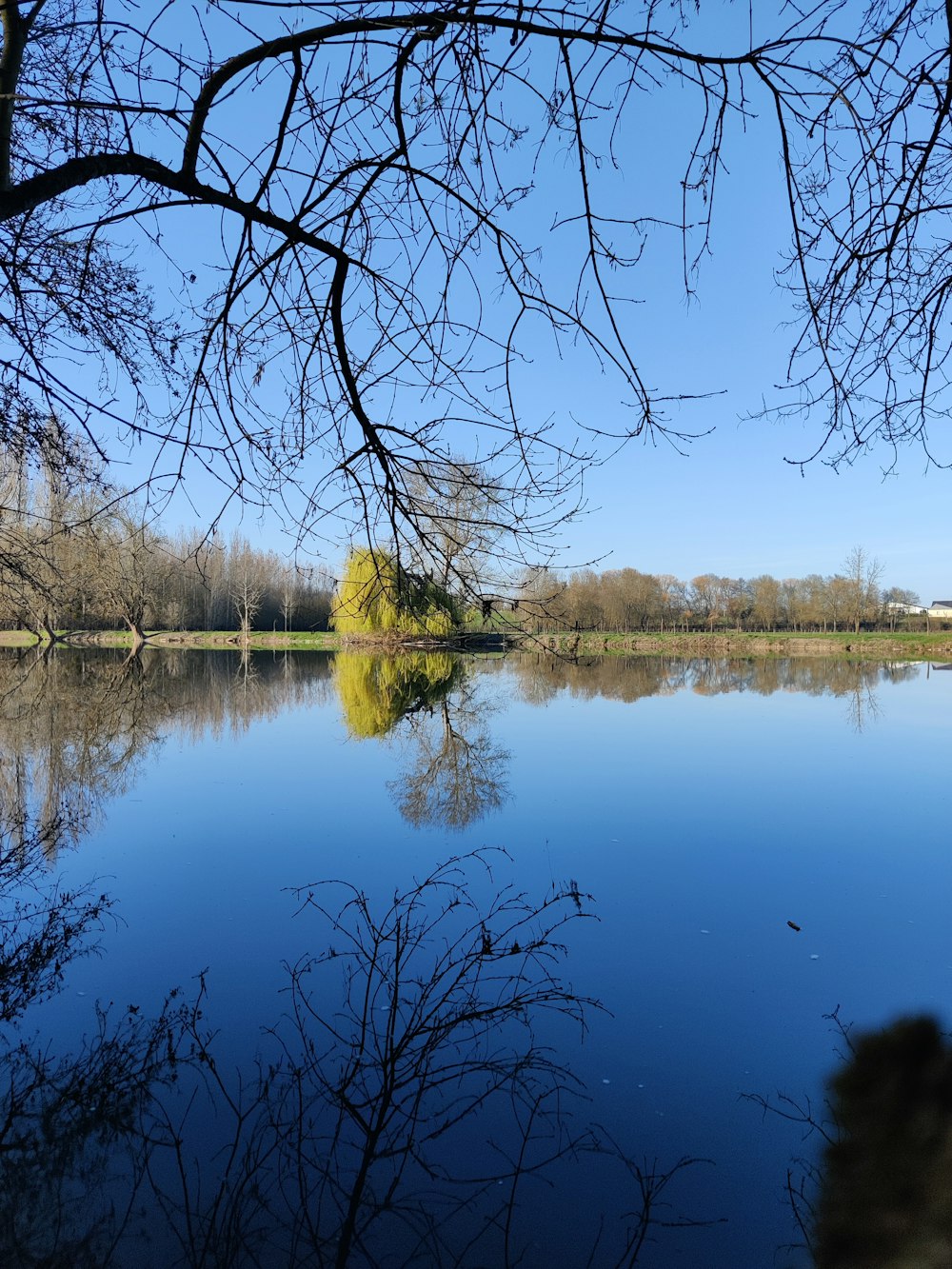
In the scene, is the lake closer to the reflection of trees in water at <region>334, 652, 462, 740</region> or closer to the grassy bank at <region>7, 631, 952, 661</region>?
the reflection of trees in water at <region>334, 652, 462, 740</region>

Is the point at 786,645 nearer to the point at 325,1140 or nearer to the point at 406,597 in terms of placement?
the point at 406,597

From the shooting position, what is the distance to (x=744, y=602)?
5350 cm

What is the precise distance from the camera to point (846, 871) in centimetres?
445

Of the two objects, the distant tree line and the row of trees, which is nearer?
the distant tree line

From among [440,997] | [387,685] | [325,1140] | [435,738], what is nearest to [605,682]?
[387,685]

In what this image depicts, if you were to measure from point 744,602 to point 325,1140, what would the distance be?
54.8 m

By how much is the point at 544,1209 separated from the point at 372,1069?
2.35ft

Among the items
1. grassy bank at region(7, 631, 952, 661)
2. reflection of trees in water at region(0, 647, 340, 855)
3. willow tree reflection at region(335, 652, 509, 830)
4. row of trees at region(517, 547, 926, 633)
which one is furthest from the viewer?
row of trees at region(517, 547, 926, 633)

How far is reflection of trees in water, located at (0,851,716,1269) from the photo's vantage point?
1.72m

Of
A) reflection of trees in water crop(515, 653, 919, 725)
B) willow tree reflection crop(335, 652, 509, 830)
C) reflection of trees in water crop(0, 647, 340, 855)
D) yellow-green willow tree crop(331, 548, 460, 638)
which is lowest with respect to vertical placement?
reflection of trees in water crop(515, 653, 919, 725)

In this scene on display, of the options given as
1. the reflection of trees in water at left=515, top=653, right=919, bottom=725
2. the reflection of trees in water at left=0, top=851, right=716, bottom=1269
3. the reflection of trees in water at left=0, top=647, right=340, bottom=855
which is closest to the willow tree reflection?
the reflection of trees in water at left=0, top=647, right=340, bottom=855

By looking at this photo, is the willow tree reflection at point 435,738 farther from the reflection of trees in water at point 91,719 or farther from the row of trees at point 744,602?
the row of trees at point 744,602

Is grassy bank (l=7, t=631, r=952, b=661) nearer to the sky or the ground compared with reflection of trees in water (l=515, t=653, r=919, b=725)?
nearer to the sky

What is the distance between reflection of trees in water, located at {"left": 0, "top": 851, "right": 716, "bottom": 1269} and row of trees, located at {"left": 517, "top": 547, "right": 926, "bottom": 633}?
3424 cm
